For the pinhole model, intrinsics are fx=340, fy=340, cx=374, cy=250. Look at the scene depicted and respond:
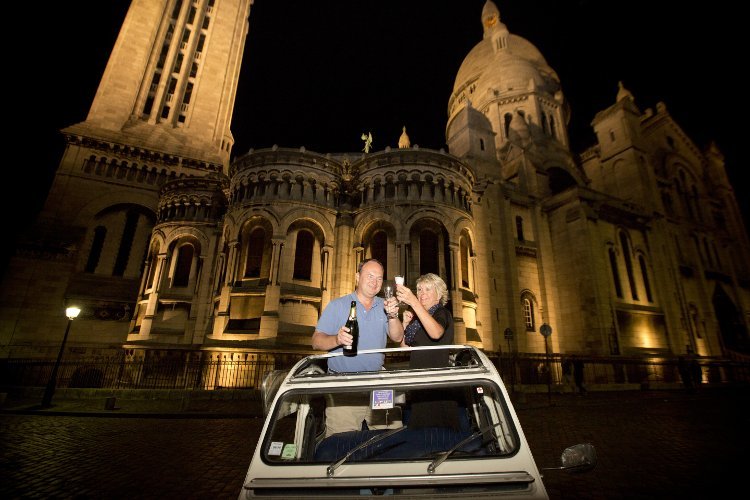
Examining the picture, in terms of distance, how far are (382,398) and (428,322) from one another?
3.15 feet

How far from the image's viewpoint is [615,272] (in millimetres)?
24859

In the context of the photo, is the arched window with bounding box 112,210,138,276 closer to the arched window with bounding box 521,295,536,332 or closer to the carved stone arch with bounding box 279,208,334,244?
the carved stone arch with bounding box 279,208,334,244

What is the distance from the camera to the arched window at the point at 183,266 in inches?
857

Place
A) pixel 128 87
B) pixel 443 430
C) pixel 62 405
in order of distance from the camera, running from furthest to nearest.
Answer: pixel 128 87 → pixel 62 405 → pixel 443 430

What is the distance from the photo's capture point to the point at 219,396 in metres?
12.2

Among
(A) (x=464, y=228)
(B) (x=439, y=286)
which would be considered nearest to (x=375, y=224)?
(A) (x=464, y=228)

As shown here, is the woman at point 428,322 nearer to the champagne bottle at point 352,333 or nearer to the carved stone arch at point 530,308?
the champagne bottle at point 352,333

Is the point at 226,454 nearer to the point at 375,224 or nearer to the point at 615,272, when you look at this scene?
the point at 375,224

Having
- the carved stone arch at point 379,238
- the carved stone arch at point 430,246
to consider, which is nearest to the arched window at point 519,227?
the carved stone arch at point 430,246

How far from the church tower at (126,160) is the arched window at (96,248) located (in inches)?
2.2

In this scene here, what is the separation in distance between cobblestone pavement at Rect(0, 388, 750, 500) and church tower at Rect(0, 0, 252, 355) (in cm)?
1401

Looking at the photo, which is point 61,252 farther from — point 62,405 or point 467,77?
point 467,77

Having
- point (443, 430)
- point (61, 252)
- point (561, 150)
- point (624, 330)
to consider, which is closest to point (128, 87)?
point (61, 252)

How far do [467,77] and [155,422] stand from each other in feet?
151
